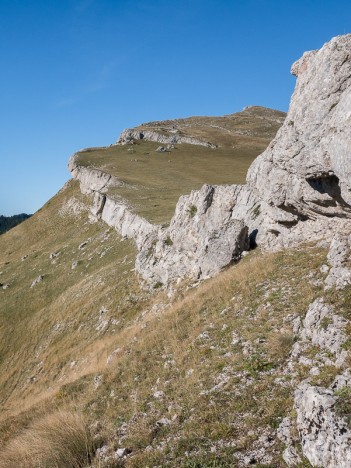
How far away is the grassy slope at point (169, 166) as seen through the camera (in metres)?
54.4

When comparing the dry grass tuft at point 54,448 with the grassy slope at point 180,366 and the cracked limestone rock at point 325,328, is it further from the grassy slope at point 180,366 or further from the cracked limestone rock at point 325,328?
the cracked limestone rock at point 325,328

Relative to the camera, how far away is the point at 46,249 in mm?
60969

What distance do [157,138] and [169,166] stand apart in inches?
1925

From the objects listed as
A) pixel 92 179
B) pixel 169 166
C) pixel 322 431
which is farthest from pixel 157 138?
pixel 322 431

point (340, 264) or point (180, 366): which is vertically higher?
point (340, 264)

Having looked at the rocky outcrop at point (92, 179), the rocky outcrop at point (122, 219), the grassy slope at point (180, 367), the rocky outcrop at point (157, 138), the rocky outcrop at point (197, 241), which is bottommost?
the grassy slope at point (180, 367)

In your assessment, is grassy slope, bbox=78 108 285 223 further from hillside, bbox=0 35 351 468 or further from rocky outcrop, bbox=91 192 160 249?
hillside, bbox=0 35 351 468

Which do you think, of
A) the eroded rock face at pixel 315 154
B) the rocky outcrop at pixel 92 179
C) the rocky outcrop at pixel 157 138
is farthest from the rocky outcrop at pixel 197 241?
the rocky outcrop at pixel 157 138

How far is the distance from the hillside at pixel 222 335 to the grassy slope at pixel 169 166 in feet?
46.0

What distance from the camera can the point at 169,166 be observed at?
85.1m

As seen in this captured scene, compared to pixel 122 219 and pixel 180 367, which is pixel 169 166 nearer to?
pixel 122 219

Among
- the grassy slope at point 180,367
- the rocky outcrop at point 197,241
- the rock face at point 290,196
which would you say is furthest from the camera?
the rocky outcrop at point 197,241

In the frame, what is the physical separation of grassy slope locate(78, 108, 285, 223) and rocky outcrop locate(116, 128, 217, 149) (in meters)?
4.64

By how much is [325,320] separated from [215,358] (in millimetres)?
4349
